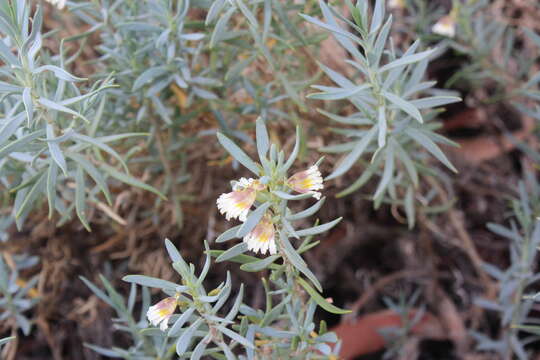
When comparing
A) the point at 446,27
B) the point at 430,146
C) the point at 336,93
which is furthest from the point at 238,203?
the point at 446,27

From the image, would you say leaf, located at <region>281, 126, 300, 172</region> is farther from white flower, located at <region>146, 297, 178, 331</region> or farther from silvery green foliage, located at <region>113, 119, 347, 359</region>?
white flower, located at <region>146, 297, 178, 331</region>

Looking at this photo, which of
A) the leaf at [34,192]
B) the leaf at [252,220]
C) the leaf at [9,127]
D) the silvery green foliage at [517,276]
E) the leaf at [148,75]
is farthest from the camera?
the silvery green foliage at [517,276]

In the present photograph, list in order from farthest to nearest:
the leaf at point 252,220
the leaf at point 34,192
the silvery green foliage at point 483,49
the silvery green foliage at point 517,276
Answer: the silvery green foliage at point 483,49 → the silvery green foliage at point 517,276 → the leaf at point 34,192 → the leaf at point 252,220

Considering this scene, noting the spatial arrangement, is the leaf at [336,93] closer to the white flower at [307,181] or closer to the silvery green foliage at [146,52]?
the white flower at [307,181]

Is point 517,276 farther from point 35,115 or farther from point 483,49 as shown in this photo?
point 35,115

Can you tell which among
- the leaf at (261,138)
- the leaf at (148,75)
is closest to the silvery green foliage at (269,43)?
the leaf at (148,75)

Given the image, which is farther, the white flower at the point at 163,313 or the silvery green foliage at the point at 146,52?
the silvery green foliage at the point at 146,52

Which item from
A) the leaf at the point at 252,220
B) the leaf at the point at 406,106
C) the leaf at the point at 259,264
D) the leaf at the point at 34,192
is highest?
the leaf at the point at 406,106

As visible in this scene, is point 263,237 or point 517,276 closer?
point 263,237
